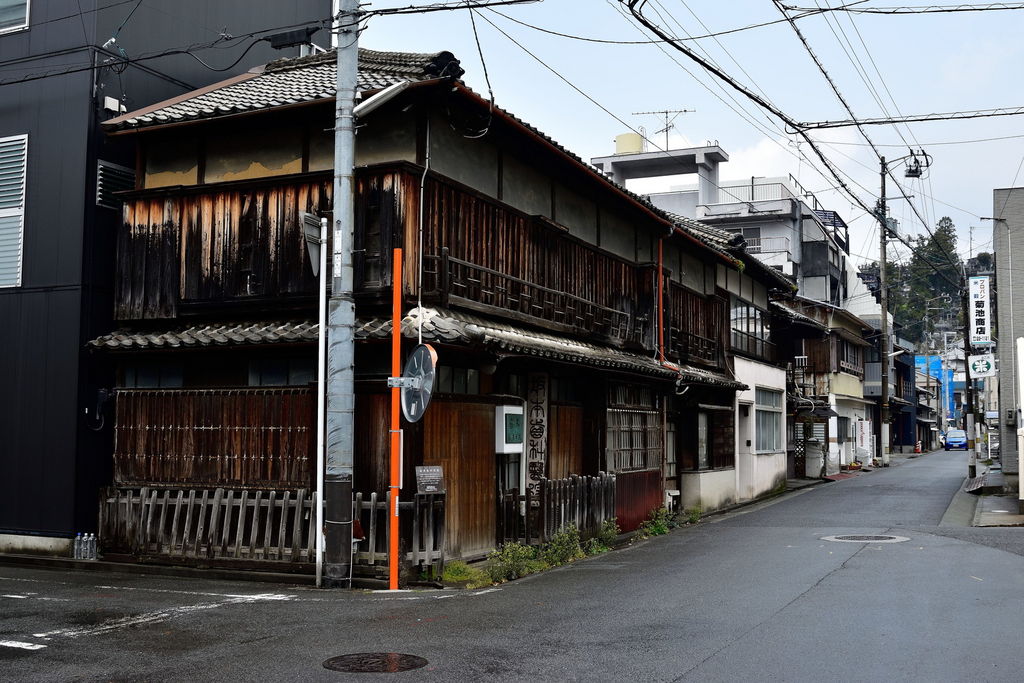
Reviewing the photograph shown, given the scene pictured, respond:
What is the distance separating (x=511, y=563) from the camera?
13383mm

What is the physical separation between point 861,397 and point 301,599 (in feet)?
167

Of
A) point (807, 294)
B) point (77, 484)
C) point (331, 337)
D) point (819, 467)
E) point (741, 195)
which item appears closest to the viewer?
point (331, 337)

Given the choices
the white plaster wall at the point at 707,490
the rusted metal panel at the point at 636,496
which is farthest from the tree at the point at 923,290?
the rusted metal panel at the point at 636,496

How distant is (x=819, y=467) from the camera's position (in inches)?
1709

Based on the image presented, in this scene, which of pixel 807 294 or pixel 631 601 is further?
pixel 807 294

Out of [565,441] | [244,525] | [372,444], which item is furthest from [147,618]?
[565,441]

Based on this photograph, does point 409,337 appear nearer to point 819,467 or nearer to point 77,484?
point 77,484

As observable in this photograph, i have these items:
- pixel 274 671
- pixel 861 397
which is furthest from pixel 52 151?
pixel 861 397

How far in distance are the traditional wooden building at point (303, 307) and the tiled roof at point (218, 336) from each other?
1.7 inches

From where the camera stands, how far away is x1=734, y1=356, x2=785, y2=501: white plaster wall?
29562 mm

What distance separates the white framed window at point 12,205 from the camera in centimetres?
1555

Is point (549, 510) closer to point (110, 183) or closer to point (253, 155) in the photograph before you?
point (253, 155)

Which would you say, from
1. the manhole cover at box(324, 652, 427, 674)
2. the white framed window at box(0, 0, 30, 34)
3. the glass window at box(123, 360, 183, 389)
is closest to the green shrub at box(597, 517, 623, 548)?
the glass window at box(123, 360, 183, 389)

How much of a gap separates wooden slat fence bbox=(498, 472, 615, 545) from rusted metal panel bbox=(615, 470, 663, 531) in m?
1.74
